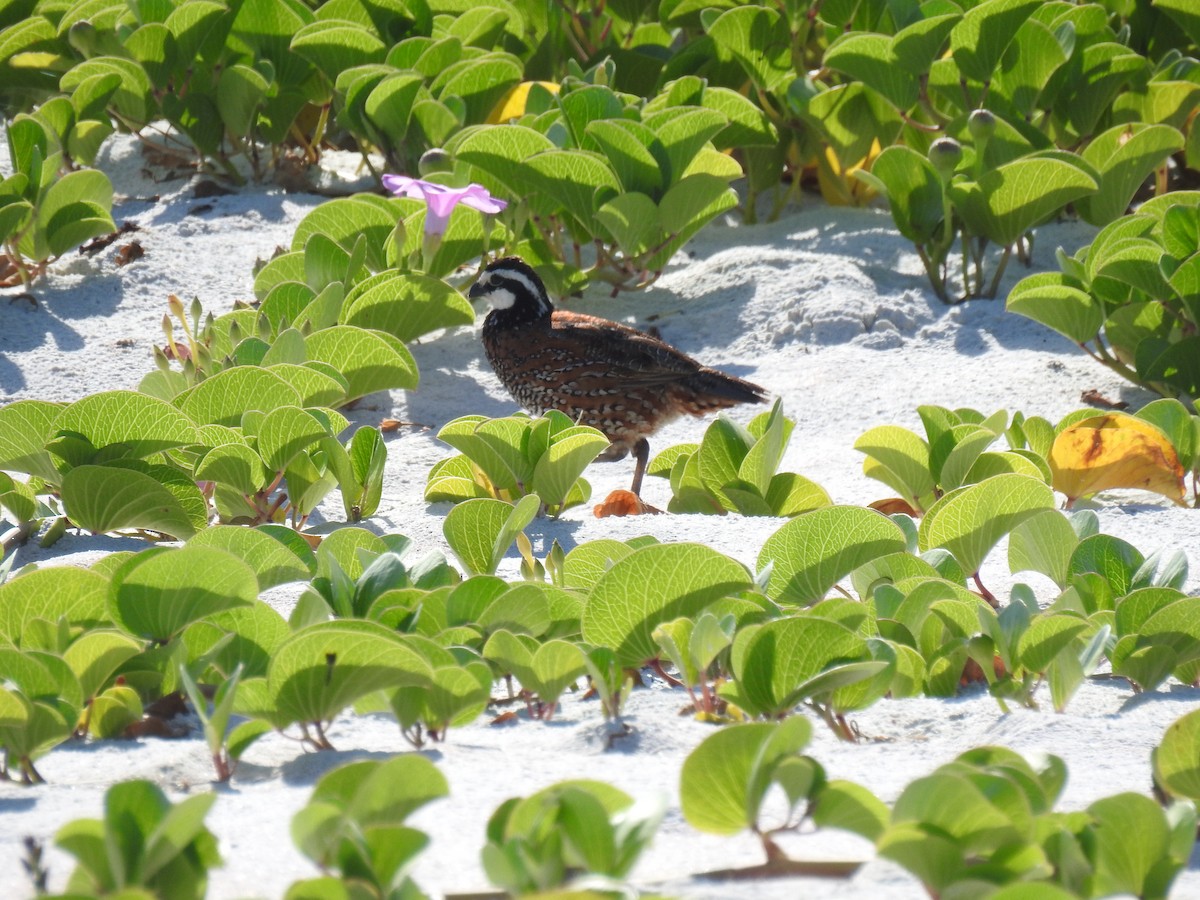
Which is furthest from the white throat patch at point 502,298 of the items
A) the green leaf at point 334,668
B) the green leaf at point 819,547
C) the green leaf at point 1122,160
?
the green leaf at point 334,668

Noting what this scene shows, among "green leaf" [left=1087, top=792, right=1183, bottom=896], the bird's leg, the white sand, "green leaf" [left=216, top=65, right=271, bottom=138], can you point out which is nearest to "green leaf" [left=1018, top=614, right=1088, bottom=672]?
the white sand

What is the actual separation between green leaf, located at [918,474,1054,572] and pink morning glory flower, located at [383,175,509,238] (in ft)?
8.41

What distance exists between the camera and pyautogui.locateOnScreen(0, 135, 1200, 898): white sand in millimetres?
2020

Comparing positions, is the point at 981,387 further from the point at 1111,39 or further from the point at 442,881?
the point at 442,881

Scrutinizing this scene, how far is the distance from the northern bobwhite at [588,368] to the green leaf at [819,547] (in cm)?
237

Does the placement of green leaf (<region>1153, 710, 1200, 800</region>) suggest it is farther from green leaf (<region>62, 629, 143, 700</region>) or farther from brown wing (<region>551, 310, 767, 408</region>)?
brown wing (<region>551, 310, 767, 408</region>)

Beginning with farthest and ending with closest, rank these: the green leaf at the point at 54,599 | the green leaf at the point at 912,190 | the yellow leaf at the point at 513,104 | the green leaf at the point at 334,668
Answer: the yellow leaf at the point at 513,104 < the green leaf at the point at 912,190 < the green leaf at the point at 54,599 < the green leaf at the point at 334,668

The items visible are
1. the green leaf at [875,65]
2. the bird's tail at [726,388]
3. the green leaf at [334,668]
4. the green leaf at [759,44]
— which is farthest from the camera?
the green leaf at [759,44]

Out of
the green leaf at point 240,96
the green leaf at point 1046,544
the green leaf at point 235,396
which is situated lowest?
the green leaf at point 1046,544

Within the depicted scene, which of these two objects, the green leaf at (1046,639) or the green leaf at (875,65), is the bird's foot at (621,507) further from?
the green leaf at (875,65)

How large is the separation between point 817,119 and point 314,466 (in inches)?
131

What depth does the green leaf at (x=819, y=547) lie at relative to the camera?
3.10 meters

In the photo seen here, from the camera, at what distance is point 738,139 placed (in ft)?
20.6

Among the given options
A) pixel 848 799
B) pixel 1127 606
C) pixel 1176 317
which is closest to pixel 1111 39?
pixel 1176 317
